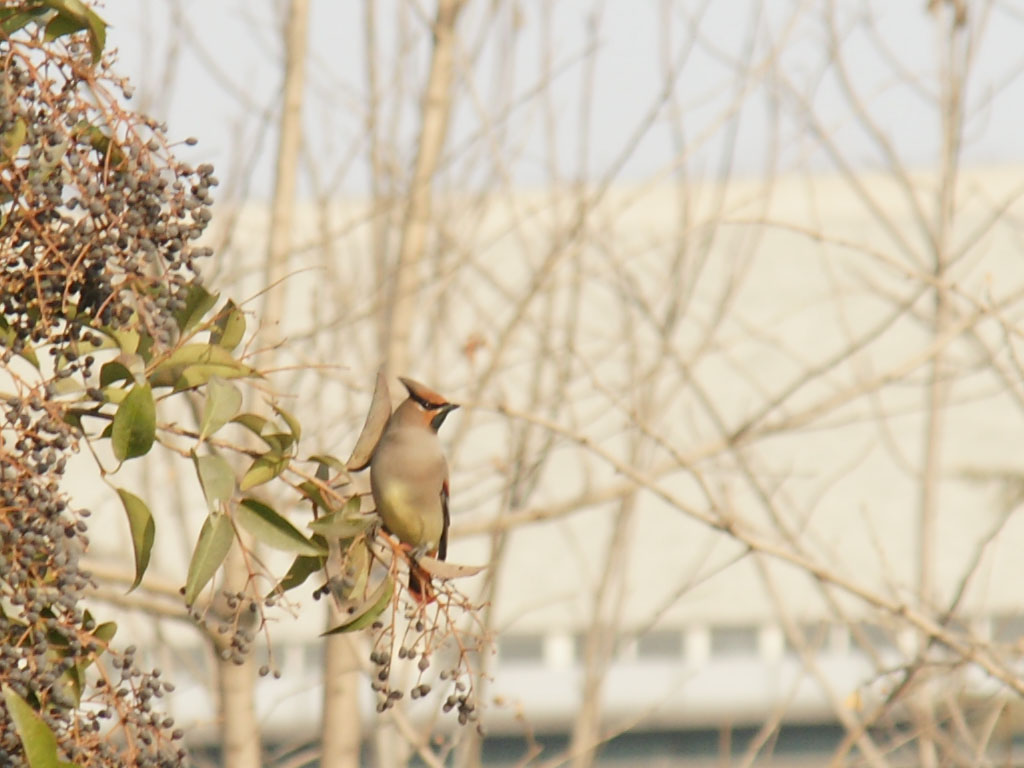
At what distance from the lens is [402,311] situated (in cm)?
423

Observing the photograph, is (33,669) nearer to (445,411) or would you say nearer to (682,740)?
(445,411)

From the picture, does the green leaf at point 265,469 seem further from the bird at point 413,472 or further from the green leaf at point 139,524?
the bird at point 413,472

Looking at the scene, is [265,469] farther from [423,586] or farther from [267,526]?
[423,586]

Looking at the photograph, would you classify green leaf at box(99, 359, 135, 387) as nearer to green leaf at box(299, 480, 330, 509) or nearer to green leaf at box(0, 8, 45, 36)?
green leaf at box(299, 480, 330, 509)

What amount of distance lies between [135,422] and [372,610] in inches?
14.0

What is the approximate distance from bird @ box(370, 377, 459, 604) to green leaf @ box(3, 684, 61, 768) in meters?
0.64

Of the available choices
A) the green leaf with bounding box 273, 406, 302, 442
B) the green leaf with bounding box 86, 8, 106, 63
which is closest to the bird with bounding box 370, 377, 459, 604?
the green leaf with bounding box 273, 406, 302, 442

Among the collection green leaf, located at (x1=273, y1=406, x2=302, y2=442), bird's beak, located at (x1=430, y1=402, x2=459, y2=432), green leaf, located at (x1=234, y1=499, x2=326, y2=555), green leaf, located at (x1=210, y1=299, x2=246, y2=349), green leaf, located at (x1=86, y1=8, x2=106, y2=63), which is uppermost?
green leaf, located at (x1=86, y1=8, x2=106, y2=63)

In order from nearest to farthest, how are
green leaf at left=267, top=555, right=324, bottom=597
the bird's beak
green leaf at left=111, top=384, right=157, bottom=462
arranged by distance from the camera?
1. green leaf at left=111, top=384, right=157, bottom=462
2. green leaf at left=267, top=555, right=324, bottom=597
3. the bird's beak

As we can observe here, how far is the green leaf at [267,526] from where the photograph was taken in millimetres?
1641

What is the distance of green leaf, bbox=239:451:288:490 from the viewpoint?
1.67 metres

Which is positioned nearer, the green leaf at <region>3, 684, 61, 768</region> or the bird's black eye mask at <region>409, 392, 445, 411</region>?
the green leaf at <region>3, 684, 61, 768</region>

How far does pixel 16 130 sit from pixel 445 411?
2.46ft

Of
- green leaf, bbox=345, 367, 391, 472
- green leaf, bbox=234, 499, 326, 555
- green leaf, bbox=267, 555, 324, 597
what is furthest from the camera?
green leaf, bbox=345, 367, 391, 472
